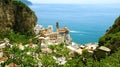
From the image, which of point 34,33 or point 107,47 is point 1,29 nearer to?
point 34,33

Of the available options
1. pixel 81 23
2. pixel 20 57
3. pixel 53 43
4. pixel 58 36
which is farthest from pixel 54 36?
pixel 81 23

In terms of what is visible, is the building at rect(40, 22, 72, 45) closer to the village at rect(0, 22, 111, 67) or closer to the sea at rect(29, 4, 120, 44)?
the village at rect(0, 22, 111, 67)

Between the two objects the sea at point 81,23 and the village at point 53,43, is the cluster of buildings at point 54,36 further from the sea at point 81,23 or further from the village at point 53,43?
the sea at point 81,23

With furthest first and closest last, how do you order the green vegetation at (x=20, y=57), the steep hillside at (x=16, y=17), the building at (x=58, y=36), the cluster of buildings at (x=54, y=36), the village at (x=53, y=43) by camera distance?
the building at (x=58, y=36)
the steep hillside at (x=16, y=17)
the cluster of buildings at (x=54, y=36)
the village at (x=53, y=43)
the green vegetation at (x=20, y=57)

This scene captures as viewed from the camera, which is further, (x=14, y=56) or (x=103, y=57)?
(x=14, y=56)

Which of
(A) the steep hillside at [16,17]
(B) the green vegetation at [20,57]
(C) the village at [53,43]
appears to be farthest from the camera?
(A) the steep hillside at [16,17]

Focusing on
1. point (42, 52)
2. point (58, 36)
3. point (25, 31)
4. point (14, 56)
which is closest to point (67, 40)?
point (58, 36)

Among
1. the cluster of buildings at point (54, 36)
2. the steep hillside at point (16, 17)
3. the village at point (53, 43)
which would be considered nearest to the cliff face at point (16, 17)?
the steep hillside at point (16, 17)

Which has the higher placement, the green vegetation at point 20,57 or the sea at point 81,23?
the green vegetation at point 20,57

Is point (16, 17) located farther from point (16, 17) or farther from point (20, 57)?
point (20, 57)
